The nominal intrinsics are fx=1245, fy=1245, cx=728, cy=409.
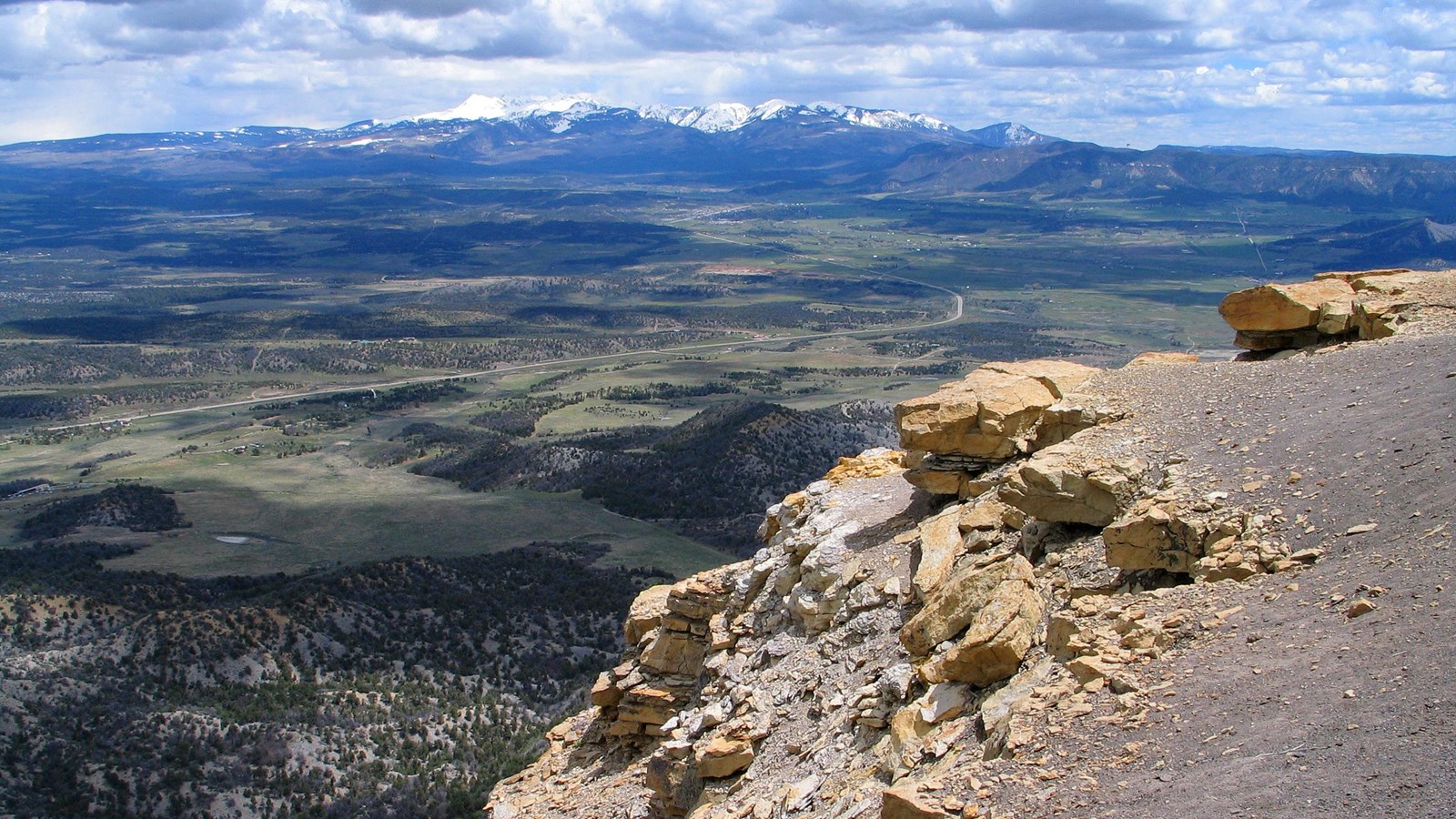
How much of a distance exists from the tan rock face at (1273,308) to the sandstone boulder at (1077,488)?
849 cm

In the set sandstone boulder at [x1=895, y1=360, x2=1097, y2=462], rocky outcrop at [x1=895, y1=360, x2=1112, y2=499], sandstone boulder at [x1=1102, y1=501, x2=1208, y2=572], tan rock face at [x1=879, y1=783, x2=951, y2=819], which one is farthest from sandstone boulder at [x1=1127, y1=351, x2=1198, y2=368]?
tan rock face at [x1=879, y1=783, x2=951, y2=819]

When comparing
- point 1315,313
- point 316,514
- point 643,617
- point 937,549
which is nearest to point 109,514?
point 316,514

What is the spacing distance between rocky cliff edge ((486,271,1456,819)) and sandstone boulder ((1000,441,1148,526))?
44 millimetres

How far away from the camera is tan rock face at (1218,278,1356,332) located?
28.5 m

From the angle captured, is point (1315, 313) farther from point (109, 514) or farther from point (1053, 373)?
point (109, 514)

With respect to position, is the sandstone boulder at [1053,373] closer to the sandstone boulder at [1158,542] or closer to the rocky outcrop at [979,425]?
the rocky outcrop at [979,425]

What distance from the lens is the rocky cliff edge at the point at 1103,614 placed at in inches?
581

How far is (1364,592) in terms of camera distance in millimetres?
16547

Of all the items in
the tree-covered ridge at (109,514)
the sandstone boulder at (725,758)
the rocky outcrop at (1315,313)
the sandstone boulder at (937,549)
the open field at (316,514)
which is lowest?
the open field at (316,514)

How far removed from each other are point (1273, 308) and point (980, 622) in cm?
1411

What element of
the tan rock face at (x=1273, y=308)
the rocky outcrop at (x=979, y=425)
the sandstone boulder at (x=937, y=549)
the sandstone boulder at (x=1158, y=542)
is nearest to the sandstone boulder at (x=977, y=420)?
the rocky outcrop at (x=979, y=425)

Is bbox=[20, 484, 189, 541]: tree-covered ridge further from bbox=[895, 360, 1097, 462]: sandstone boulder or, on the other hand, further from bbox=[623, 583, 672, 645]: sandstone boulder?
bbox=[895, 360, 1097, 462]: sandstone boulder

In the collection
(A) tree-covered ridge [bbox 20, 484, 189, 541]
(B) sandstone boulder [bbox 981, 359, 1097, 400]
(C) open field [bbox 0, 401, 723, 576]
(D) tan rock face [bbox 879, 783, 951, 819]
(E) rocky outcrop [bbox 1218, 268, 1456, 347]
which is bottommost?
(C) open field [bbox 0, 401, 723, 576]

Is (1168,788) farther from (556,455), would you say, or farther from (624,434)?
(624,434)
